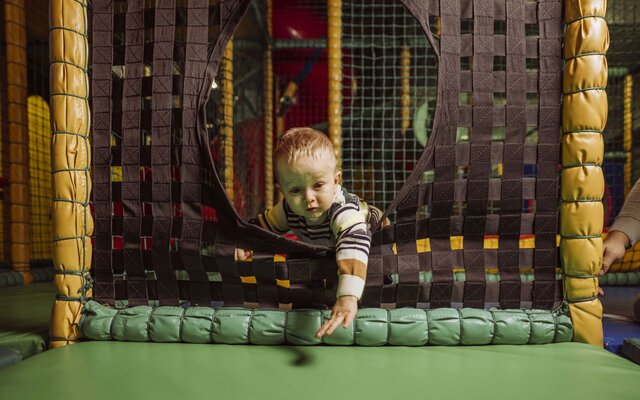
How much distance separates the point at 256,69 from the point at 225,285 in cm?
267

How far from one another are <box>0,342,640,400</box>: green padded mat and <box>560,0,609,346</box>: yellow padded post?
97mm

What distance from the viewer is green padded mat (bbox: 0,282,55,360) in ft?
2.90

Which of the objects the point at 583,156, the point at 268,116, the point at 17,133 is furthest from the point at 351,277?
the point at 268,116

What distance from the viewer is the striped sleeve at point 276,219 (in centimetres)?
104

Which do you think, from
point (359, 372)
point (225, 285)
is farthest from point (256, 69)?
point (359, 372)

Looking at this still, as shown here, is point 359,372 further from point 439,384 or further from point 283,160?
point 283,160

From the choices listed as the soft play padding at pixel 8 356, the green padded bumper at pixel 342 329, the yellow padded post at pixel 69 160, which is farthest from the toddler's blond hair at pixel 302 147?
the soft play padding at pixel 8 356

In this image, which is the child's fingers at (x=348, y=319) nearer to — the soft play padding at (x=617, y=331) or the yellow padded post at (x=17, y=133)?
the soft play padding at (x=617, y=331)

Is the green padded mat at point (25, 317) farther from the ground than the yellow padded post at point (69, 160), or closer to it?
closer to it

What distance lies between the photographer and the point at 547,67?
0.82m

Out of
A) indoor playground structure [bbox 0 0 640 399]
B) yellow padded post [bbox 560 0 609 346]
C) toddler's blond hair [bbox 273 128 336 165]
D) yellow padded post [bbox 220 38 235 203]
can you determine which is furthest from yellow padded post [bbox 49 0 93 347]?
yellow padded post [bbox 220 38 235 203]

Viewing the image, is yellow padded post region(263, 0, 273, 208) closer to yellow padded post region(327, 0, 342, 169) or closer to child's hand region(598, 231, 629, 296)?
yellow padded post region(327, 0, 342, 169)

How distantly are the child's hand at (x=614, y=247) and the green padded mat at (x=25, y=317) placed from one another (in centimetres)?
131

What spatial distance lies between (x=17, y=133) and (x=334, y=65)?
5.06 ft
